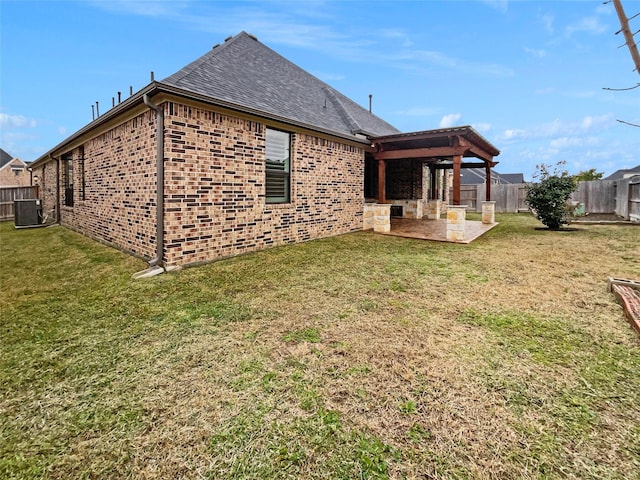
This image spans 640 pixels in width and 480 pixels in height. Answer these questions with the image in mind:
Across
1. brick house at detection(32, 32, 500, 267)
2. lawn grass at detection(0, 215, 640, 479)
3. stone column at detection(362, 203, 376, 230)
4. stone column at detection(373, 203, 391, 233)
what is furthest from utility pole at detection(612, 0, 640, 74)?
stone column at detection(362, 203, 376, 230)

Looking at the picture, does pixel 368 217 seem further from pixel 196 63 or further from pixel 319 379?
pixel 319 379

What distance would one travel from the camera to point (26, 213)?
13133 millimetres

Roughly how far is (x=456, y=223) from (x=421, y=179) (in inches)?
267

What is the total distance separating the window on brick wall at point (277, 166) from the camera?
7.48 m

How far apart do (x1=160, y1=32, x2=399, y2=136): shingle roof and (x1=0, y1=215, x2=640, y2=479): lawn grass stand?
4150 millimetres

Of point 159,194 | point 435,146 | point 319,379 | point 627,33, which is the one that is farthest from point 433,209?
point 319,379

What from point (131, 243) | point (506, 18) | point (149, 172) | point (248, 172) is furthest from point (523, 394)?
point (506, 18)

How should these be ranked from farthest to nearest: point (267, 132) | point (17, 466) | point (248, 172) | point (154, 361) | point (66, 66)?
1. point (66, 66)
2. point (267, 132)
3. point (248, 172)
4. point (154, 361)
5. point (17, 466)

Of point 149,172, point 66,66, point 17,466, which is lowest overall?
point 17,466

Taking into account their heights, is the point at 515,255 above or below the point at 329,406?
above

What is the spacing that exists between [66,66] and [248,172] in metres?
20.3

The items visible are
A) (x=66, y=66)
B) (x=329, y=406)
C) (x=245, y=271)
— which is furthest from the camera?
(x=66, y=66)

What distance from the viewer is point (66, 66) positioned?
18516 mm

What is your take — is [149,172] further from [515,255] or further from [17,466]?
[515,255]
